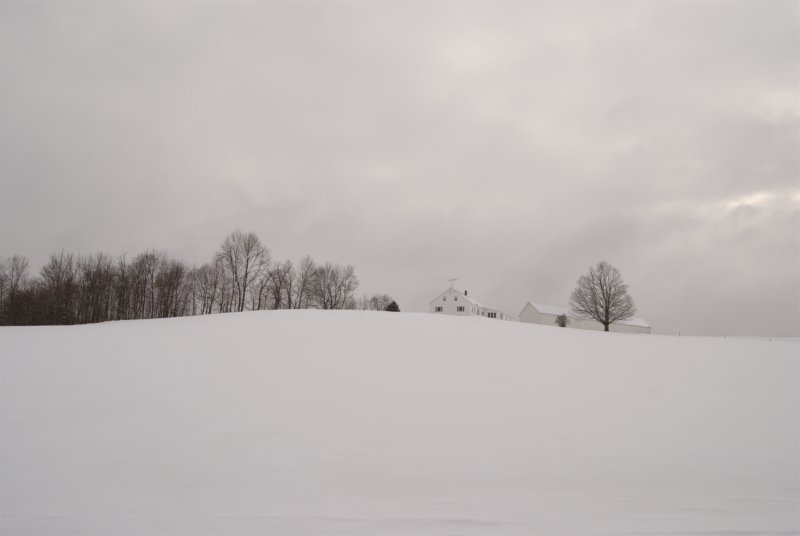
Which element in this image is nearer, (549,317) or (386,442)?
(386,442)

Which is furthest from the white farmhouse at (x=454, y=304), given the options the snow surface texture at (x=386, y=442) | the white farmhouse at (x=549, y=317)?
the snow surface texture at (x=386, y=442)

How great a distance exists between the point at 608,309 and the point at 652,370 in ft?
175

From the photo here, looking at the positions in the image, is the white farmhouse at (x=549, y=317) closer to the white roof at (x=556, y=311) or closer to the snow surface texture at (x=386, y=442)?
the white roof at (x=556, y=311)

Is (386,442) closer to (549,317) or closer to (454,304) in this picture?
(454,304)

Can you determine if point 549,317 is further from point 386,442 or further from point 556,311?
point 386,442

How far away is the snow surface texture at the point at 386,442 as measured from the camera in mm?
6129

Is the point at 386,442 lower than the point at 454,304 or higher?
lower

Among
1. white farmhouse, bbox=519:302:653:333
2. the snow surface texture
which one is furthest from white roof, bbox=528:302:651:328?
the snow surface texture

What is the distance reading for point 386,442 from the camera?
28.0 feet

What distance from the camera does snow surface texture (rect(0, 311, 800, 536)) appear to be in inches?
241

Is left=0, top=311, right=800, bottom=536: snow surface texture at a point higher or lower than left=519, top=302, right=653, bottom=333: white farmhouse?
lower

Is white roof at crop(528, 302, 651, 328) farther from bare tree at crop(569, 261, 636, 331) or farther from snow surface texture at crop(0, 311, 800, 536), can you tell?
snow surface texture at crop(0, 311, 800, 536)

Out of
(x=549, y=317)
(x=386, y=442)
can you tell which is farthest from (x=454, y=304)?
(x=386, y=442)

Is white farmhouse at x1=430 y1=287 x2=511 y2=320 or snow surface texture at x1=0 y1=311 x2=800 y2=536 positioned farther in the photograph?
white farmhouse at x1=430 y1=287 x2=511 y2=320
